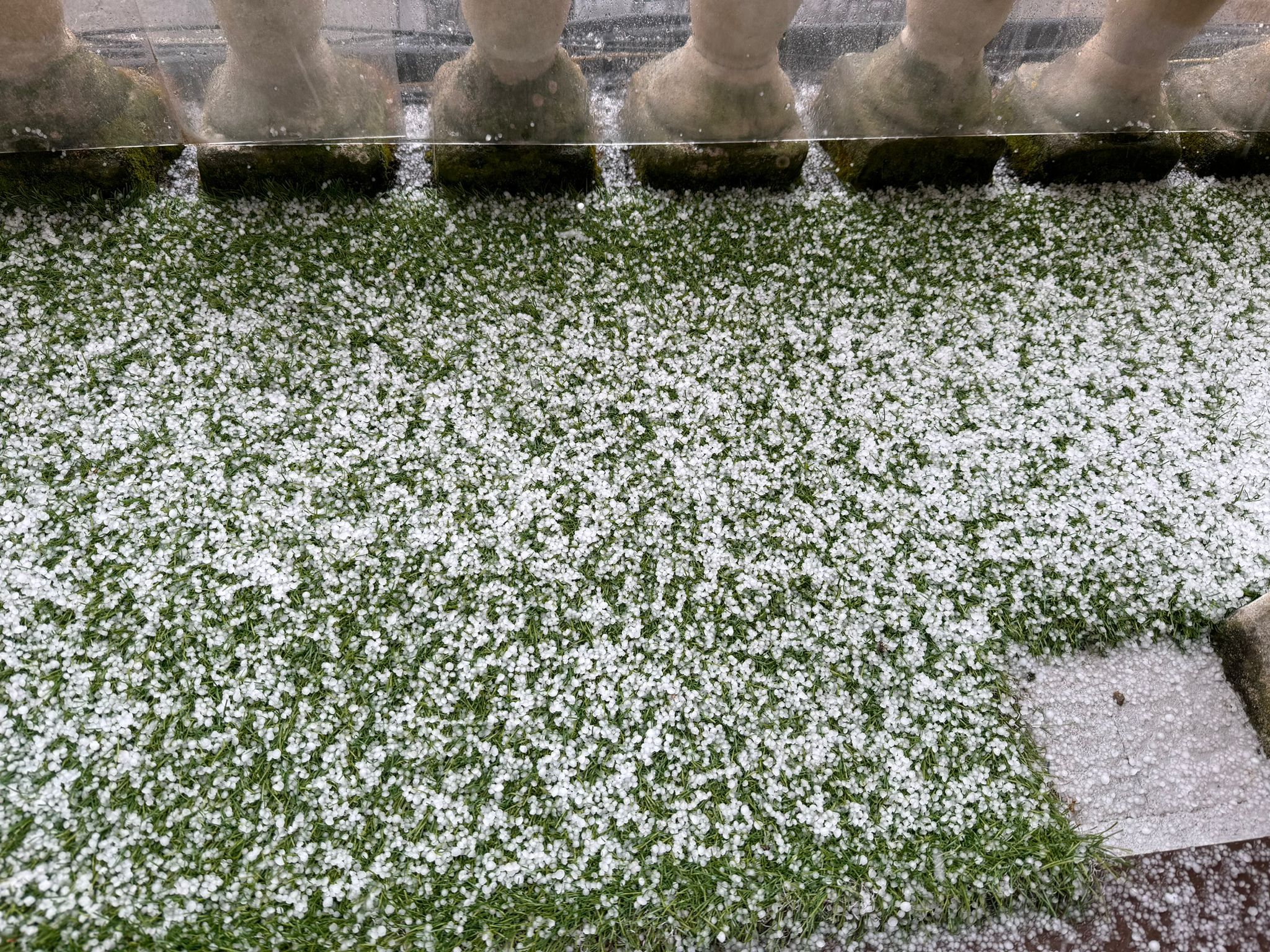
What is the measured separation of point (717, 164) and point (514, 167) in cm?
68

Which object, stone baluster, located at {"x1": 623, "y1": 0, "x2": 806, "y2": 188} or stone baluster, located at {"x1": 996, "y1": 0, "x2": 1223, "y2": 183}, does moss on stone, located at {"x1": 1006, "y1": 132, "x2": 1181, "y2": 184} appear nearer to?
stone baluster, located at {"x1": 996, "y1": 0, "x2": 1223, "y2": 183}

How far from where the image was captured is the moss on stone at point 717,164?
257 cm

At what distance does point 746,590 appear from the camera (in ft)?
6.76

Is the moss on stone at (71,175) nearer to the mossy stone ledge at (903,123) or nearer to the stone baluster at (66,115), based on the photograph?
the stone baluster at (66,115)

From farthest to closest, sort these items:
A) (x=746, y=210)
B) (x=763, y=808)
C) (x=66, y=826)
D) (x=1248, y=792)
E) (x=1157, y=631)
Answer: (x=746, y=210) < (x=1157, y=631) < (x=1248, y=792) < (x=763, y=808) < (x=66, y=826)

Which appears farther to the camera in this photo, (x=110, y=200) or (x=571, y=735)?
(x=110, y=200)

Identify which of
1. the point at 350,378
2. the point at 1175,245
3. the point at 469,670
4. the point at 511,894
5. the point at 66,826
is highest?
the point at 1175,245

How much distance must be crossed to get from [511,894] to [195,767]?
0.77 m

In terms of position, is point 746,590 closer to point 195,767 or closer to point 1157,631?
point 1157,631

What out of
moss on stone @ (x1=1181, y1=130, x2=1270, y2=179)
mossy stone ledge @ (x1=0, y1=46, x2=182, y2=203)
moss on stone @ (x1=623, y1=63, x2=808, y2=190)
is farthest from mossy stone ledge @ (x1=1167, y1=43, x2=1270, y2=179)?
mossy stone ledge @ (x1=0, y1=46, x2=182, y2=203)

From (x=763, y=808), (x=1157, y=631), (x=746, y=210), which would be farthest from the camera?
(x=746, y=210)

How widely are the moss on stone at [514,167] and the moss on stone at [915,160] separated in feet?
2.93

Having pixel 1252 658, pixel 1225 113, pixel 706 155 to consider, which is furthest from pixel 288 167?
pixel 1225 113

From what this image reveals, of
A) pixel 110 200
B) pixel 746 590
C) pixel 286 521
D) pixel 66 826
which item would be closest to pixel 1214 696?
pixel 746 590
